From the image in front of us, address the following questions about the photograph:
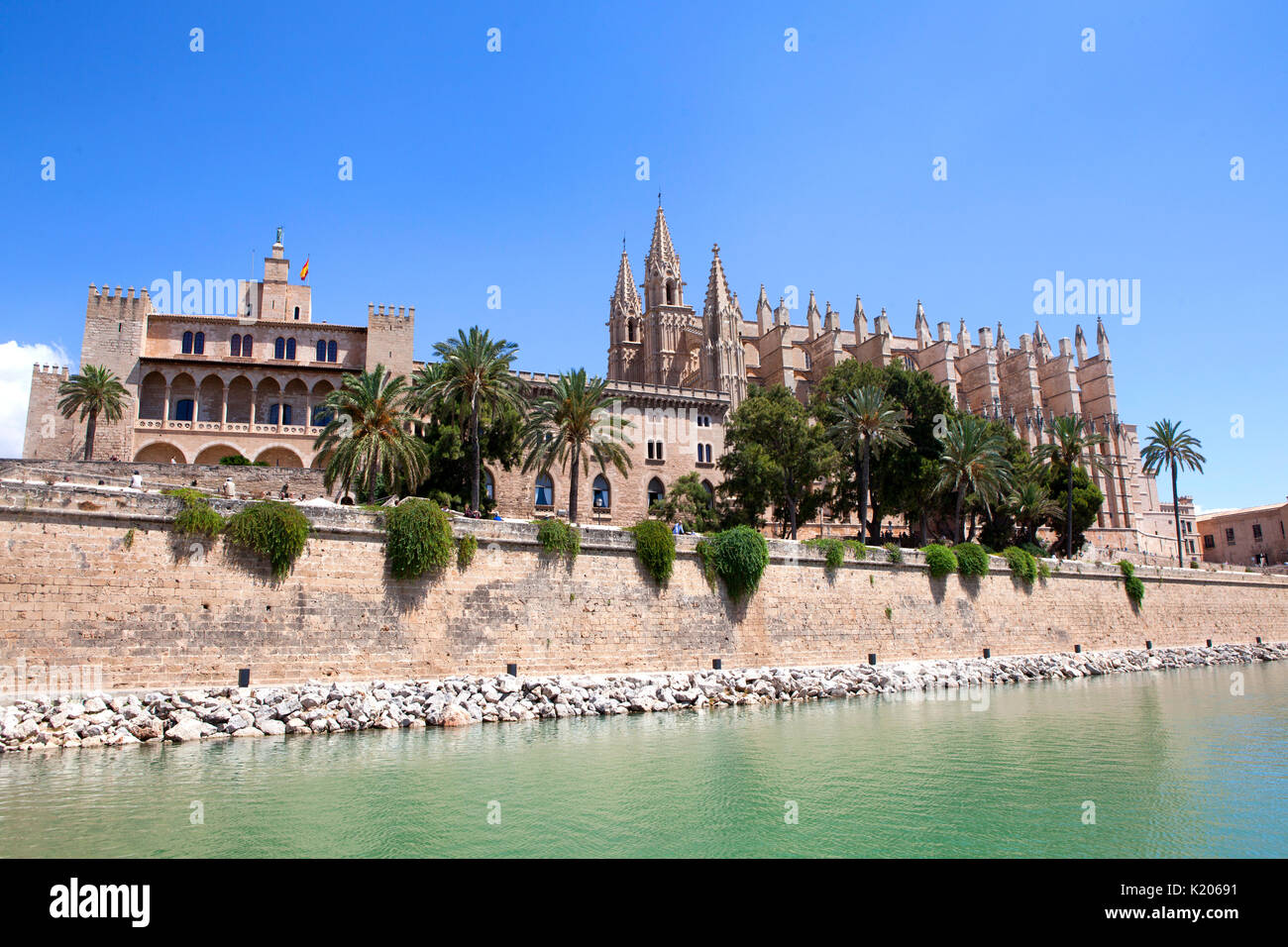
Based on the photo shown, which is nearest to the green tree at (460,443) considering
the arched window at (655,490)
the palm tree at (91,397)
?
the arched window at (655,490)

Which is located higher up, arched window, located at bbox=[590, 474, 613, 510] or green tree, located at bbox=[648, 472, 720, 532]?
arched window, located at bbox=[590, 474, 613, 510]

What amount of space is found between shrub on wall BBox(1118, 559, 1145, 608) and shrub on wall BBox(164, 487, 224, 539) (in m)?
37.6

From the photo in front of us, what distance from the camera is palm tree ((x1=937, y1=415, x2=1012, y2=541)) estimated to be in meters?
38.6

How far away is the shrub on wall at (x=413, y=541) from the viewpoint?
70.1 ft

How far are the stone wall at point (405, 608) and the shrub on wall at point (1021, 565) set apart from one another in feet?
3.09

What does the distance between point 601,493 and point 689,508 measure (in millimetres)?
6616

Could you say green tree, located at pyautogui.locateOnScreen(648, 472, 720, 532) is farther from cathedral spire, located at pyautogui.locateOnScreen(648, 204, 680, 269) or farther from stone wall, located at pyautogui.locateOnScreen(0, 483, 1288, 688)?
cathedral spire, located at pyautogui.locateOnScreen(648, 204, 680, 269)

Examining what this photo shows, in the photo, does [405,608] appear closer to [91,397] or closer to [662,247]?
[91,397]

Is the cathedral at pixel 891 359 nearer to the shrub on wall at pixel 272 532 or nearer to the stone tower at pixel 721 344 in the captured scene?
the stone tower at pixel 721 344

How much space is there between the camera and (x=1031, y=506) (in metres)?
46.1

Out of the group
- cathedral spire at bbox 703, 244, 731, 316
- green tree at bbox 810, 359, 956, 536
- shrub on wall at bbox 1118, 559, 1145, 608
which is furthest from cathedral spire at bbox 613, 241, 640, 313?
shrub on wall at bbox 1118, 559, 1145, 608

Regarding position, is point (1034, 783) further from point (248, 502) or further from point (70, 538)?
point (70, 538)

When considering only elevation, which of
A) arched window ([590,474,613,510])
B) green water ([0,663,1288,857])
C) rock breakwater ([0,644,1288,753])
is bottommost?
green water ([0,663,1288,857])
